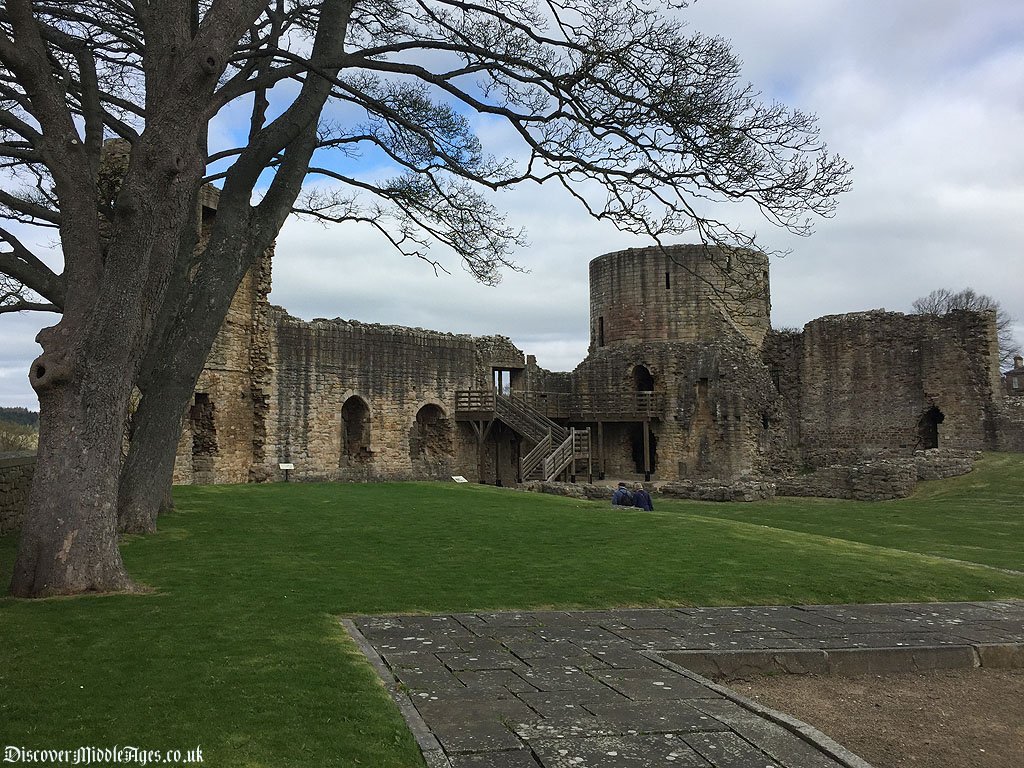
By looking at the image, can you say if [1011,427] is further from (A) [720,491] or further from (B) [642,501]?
A: (B) [642,501]

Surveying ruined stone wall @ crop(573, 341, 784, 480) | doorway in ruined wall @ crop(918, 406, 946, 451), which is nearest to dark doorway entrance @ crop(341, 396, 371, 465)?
ruined stone wall @ crop(573, 341, 784, 480)

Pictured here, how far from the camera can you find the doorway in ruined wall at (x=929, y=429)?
3092cm

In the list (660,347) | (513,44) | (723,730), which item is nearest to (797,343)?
(660,347)

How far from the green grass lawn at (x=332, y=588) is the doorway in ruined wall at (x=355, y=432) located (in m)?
9.47

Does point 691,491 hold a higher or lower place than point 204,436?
lower

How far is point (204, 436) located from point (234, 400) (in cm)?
121

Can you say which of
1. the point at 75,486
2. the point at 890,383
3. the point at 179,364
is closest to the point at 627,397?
the point at 890,383

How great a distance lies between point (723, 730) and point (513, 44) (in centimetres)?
802

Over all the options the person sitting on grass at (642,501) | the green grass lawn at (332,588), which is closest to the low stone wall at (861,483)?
the green grass lawn at (332,588)

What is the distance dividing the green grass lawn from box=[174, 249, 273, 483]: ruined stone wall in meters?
4.54

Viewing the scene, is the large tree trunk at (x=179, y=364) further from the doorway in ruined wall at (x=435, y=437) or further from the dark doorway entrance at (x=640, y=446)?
the dark doorway entrance at (x=640, y=446)

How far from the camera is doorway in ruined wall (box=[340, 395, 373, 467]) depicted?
25453mm

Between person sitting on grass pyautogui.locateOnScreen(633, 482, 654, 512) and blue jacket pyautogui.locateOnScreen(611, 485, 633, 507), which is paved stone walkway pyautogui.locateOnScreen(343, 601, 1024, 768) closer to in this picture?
person sitting on grass pyautogui.locateOnScreen(633, 482, 654, 512)

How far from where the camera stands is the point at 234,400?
2100 cm
